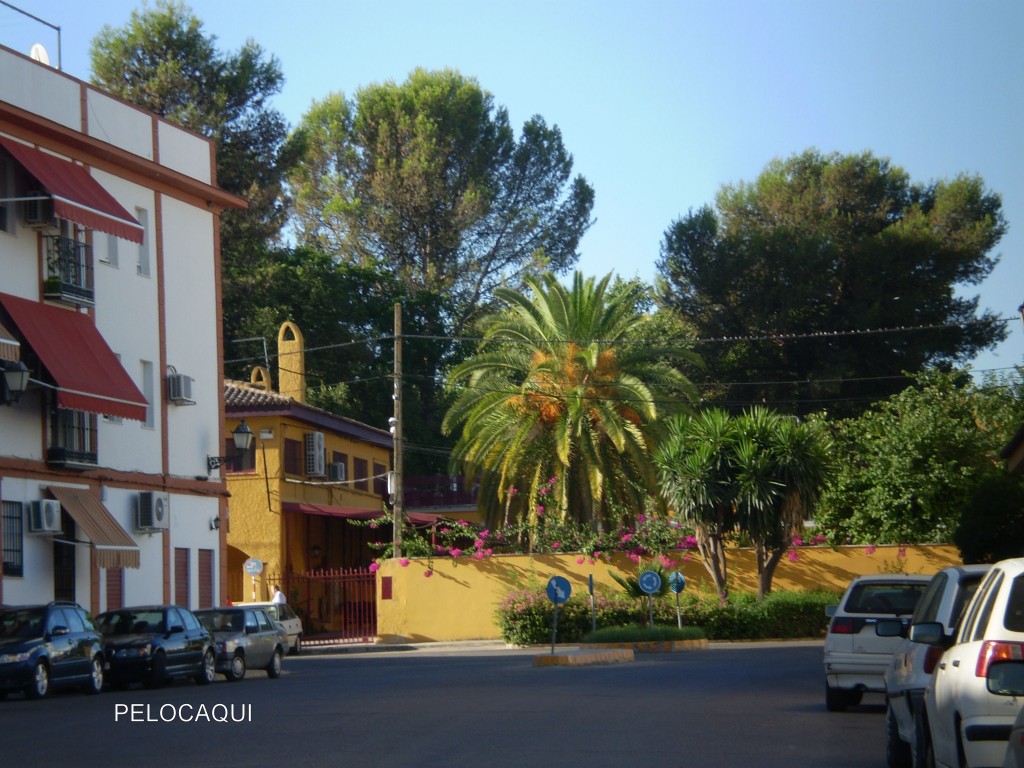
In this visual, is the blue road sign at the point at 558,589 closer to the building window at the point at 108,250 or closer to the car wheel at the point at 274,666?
the car wheel at the point at 274,666

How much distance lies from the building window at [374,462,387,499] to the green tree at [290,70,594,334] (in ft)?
34.7

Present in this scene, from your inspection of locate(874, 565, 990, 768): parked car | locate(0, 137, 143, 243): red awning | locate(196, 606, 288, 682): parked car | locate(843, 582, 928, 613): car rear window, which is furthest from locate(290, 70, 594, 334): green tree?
locate(874, 565, 990, 768): parked car

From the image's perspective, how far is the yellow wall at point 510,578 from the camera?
41.7m

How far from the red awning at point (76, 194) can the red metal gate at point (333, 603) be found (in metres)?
16.1

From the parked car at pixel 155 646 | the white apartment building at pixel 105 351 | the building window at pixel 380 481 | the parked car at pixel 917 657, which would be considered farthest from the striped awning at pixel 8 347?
the building window at pixel 380 481

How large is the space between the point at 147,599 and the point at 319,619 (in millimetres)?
14575

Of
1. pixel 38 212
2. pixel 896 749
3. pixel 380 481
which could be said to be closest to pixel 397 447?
pixel 38 212

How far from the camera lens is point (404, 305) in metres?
63.6

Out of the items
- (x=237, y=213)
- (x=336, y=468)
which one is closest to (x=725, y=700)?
(x=336, y=468)

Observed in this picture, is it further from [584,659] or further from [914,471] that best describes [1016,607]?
[914,471]

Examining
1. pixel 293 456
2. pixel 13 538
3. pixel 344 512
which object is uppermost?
pixel 293 456

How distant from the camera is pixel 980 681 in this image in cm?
810

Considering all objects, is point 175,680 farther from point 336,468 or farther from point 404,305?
point 404,305

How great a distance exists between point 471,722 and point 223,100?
47.4m
